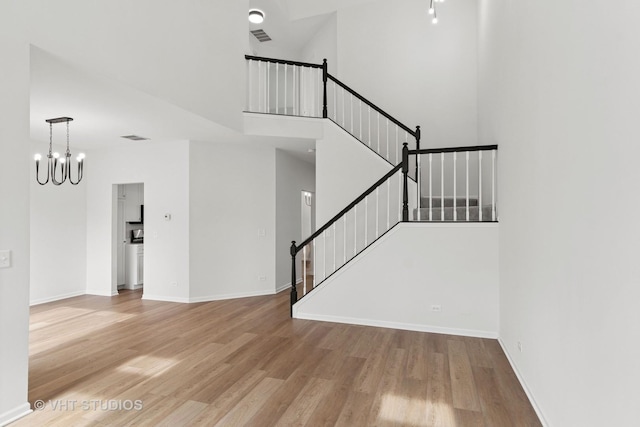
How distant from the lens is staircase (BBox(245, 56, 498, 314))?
4.69 m

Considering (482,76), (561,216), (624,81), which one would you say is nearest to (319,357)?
(561,216)

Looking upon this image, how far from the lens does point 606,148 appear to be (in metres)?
1.56

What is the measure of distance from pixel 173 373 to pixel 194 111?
10.3 ft

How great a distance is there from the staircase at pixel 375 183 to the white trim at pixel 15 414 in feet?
10.2

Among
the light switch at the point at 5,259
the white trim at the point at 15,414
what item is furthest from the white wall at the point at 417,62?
the white trim at the point at 15,414

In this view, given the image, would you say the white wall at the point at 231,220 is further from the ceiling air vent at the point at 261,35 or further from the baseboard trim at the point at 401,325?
the ceiling air vent at the point at 261,35

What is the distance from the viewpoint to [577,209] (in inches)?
73.6

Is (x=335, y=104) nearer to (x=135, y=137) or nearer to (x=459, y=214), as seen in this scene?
(x=459, y=214)

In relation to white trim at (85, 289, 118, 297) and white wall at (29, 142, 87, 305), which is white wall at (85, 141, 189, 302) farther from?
white wall at (29, 142, 87, 305)

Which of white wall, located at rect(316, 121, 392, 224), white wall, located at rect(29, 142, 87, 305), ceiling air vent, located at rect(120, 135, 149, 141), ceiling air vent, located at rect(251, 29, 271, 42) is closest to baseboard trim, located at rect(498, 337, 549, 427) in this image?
white wall, located at rect(316, 121, 392, 224)

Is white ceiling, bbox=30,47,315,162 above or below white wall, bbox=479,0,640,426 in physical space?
above

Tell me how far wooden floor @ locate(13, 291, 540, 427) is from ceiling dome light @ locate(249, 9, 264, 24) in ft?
19.0

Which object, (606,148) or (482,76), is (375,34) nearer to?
(482,76)

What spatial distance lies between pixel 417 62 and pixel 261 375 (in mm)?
6004
